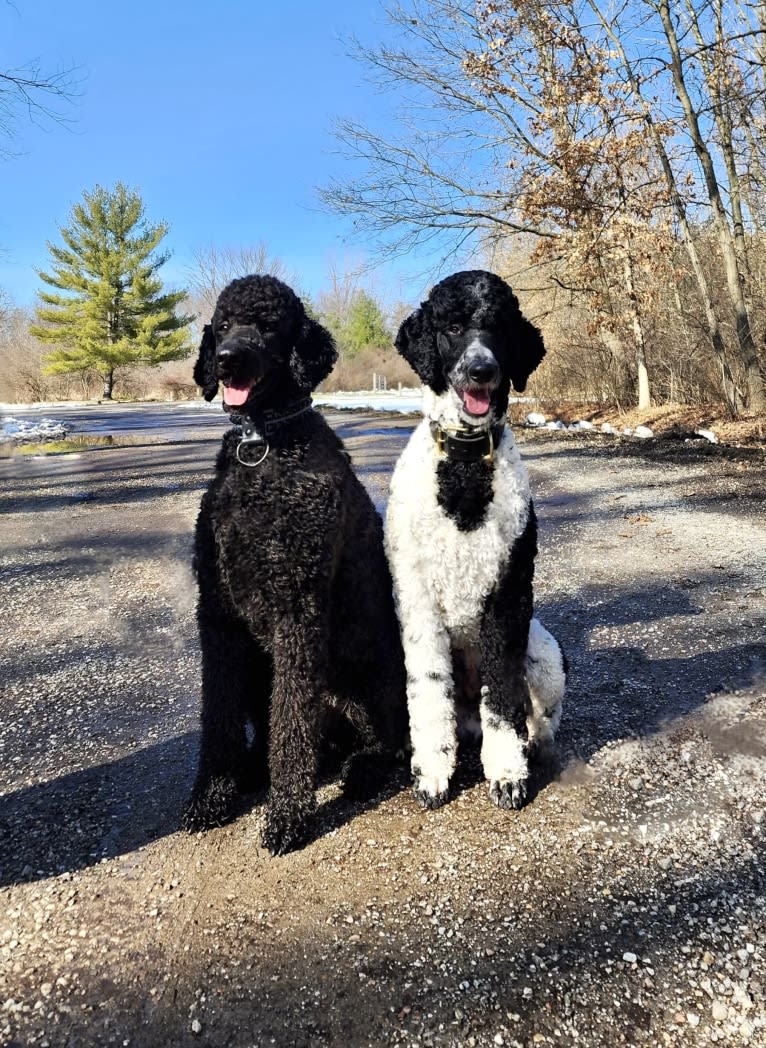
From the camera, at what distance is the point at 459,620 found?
2.11 m

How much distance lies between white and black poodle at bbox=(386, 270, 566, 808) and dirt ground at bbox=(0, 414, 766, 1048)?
0.28 meters

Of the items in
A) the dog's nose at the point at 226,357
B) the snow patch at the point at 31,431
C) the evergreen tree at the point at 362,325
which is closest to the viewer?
the dog's nose at the point at 226,357

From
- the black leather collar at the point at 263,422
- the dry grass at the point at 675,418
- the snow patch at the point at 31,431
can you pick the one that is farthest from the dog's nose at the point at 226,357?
the snow patch at the point at 31,431

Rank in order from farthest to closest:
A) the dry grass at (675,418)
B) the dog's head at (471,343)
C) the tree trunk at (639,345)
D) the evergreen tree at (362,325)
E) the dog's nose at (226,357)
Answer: the evergreen tree at (362,325) → the tree trunk at (639,345) → the dry grass at (675,418) → the dog's head at (471,343) → the dog's nose at (226,357)

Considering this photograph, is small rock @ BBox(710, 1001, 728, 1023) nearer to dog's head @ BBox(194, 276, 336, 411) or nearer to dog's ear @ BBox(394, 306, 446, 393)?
dog's ear @ BBox(394, 306, 446, 393)

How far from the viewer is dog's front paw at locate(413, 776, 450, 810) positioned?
2148mm

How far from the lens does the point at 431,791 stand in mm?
2154

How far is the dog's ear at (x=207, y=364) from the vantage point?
2.10 m

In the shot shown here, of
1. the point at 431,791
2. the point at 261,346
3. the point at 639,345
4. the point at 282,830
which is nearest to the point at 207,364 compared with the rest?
the point at 261,346

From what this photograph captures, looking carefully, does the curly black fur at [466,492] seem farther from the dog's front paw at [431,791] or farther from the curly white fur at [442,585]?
the dog's front paw at [431,791]

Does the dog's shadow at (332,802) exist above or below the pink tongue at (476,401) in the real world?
below

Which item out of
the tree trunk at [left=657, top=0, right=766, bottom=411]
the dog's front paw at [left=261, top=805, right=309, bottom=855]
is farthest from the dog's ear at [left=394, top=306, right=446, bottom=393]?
the tree trunk at [left=657, top=0, right=766, bottom=411]

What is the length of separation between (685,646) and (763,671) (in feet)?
1.27

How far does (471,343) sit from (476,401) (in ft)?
0.58
